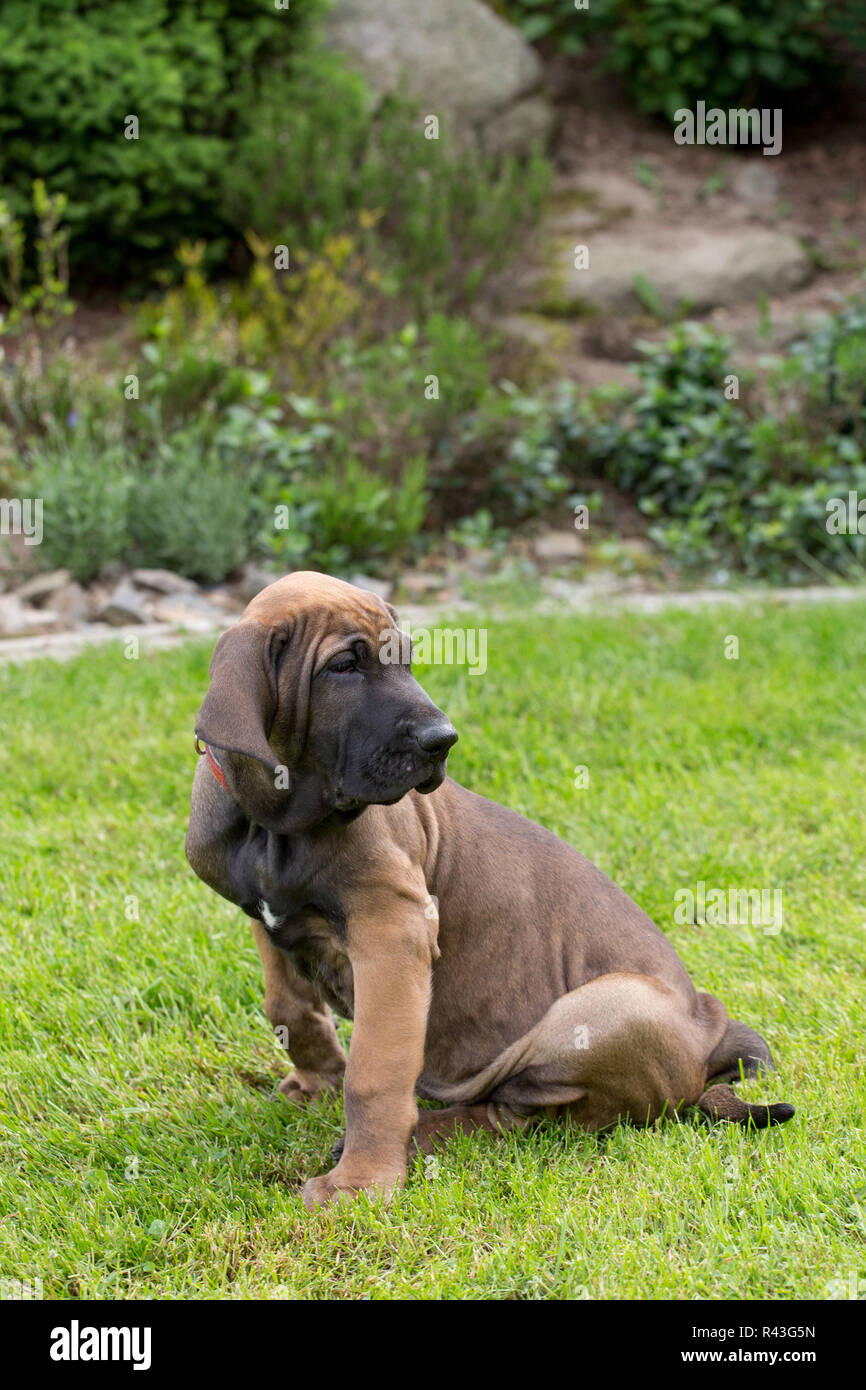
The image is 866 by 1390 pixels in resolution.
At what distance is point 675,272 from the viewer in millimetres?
12297

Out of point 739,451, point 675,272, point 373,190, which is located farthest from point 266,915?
point 675,272

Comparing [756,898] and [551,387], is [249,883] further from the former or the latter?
[551,387]

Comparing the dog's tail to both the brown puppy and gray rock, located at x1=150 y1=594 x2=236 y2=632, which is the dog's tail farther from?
gray rock, located at x1=150 y1=594 x2=236 y2=632

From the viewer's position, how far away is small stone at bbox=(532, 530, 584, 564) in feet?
32.0

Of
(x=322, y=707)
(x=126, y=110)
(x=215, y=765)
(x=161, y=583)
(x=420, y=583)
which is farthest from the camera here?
(x=126, y=110)

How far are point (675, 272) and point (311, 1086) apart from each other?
32.8ft

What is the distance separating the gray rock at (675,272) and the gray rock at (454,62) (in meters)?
1.91

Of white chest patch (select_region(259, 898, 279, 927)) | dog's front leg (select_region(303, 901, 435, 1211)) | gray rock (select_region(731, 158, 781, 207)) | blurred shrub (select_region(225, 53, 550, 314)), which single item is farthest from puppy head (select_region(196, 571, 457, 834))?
gray rock (select_region(731, 158, 781, 207))

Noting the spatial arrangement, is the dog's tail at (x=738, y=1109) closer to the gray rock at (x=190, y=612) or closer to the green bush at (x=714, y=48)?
the gray rock at (x=190, y=612)

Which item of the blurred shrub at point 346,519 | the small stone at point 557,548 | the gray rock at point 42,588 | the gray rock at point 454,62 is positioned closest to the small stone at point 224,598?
the blurred shrub at point 346,519

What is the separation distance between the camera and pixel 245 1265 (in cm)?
328

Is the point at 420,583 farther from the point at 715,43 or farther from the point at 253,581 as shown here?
the point at 715,43

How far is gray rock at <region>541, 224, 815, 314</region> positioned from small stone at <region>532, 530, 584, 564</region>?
3214mm

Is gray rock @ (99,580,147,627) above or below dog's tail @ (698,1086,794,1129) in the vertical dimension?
above
